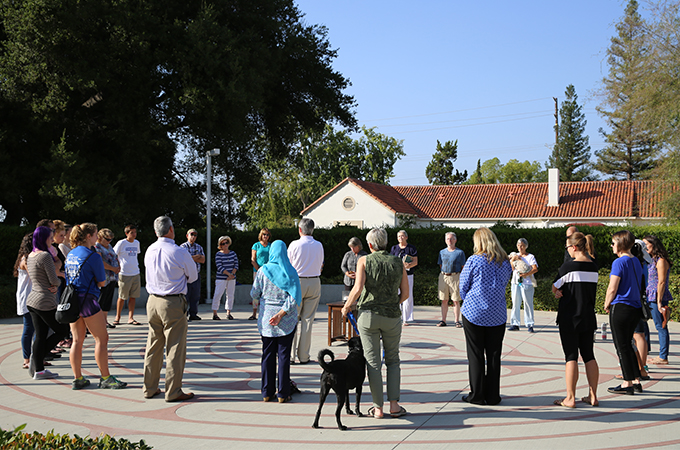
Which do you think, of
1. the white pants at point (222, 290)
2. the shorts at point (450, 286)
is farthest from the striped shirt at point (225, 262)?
the shorts at point (450, 286)

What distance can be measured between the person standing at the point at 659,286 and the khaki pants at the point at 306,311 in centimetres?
480

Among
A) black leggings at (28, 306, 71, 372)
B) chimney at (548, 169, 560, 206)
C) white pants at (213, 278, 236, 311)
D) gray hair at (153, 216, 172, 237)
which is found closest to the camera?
gray hair at (153, 216, 172, 237)

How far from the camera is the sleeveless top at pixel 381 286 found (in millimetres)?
6016

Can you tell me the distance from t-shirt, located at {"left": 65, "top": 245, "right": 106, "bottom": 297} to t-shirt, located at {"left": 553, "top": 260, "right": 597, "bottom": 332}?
211 inches

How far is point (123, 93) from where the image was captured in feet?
66.4

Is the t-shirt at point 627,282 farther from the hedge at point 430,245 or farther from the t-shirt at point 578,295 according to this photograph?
the hedge at point 430,245

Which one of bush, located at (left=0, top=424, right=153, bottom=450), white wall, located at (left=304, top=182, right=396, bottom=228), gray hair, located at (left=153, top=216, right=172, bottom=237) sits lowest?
bush, located at (left=0, top=424, right=153, bottom=450)

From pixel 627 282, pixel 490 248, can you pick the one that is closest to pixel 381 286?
pixel 490 248

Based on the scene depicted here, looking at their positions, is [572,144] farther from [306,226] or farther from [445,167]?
[306,226]

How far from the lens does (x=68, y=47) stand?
1919cm

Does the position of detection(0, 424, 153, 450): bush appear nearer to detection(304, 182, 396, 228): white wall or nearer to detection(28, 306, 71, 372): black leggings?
detection(28, 306, 71, 372): black leggings

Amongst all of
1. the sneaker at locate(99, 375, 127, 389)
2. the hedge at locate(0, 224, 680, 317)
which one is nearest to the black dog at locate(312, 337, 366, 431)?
the sneaker at locate(99, 375, 127, 389)

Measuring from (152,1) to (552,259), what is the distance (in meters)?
16.1

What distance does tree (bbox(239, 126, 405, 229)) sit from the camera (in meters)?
65.4
